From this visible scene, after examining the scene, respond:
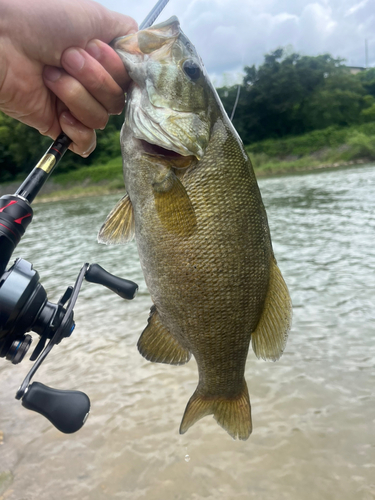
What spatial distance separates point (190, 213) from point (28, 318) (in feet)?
2.76

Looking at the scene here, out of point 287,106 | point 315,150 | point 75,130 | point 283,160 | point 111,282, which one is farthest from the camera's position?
point 287,106

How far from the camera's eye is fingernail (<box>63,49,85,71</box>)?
1686 millimetres

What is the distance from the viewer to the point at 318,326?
522 centimetres

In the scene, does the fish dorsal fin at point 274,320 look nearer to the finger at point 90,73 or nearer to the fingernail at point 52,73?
the finger at point 90,73

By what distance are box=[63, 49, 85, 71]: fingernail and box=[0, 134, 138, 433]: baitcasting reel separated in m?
0.56

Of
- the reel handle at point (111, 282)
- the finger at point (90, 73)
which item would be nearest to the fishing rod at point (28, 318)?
the reel handle at point (111, 282)

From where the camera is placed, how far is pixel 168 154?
173 cm

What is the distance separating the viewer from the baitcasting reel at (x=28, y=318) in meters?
1.56

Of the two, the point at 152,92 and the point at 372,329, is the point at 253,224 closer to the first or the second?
the point at 152,92

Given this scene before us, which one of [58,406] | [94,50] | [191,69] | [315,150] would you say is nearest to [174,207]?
[191,69]

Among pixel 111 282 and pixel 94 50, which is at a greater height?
pixel 94 50

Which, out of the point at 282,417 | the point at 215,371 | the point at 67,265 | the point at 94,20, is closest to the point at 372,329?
the point at 282,417

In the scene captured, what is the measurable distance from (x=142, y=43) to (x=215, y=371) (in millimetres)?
1485

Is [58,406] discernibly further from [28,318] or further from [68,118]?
[68,118]
